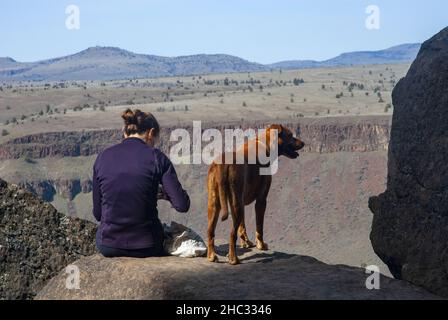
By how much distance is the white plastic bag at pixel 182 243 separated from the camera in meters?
9.85

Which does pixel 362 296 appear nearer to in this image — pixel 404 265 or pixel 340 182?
pixel 404 265

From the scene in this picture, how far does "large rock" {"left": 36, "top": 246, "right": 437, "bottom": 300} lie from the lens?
27.3 ft

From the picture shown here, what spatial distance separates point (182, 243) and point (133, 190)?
0.99 metres

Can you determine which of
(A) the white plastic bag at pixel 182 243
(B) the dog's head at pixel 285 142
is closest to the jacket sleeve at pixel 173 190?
(A) the white plastic bag at pixel 182 243

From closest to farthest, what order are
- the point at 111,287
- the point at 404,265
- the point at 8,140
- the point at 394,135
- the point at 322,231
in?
the point at 111,287 < the point at 404,265 < the point at 394,135 < the point at 322,231 < the point at 8,140

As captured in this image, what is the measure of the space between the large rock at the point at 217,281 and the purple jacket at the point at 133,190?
0.91 feet

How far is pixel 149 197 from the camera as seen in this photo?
30.6ft

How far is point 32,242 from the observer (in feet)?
33.4

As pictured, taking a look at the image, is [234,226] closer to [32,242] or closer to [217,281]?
[217,281]

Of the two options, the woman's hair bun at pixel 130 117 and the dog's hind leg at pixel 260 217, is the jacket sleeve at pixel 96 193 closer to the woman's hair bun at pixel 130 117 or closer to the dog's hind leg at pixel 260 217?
the woman's hair bun at pixel 130 117

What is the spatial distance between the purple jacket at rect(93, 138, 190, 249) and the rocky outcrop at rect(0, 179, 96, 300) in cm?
97

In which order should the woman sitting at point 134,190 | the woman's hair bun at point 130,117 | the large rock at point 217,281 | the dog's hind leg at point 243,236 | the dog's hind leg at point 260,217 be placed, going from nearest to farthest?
the large rock at point 217,281 → the woman sitting at point 134,190 → the woman's hair bun at point 130,117 → the dog's hind leg at point 243,236 → the dog's hind leg at point 260,217

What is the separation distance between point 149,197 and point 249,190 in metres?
1.59
